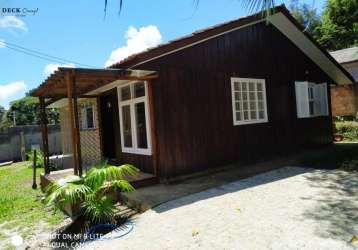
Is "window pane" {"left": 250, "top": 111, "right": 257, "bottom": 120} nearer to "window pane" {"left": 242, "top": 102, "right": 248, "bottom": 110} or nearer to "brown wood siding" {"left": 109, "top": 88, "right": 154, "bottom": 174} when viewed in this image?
"window pane" {"left": 242, "top": 102, "right": 248, "bottom": 110}

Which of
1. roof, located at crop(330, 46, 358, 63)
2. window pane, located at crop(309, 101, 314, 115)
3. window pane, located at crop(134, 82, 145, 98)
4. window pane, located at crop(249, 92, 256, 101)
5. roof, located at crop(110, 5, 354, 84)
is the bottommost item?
window pane, located at crop(309, 101, 314, 115)

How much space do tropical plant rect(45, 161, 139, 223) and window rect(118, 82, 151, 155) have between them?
2.07m

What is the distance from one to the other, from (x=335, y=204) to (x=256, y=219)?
1346 mm

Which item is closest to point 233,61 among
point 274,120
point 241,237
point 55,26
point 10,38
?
point 274,120

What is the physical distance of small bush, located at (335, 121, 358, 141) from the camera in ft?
44.3

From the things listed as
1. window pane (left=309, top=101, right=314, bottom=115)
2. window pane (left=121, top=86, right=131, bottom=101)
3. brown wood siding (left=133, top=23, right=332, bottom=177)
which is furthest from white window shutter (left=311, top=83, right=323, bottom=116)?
window pane (left=121, top=86, right=131, bottom=101)

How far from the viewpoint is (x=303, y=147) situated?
1031cm

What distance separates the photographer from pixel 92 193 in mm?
4828

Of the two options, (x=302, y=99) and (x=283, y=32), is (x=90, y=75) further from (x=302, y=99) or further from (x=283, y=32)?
(x=302, y=99)

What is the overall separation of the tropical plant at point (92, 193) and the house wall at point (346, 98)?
54.5 feet

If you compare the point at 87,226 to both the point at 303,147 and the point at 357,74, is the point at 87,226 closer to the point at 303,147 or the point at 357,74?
the point at 303,147

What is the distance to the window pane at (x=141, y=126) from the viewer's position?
7261 millimetres

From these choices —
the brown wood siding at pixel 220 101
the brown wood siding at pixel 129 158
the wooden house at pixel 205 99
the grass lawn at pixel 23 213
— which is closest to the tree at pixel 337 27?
the wooden house at pixel 205 99

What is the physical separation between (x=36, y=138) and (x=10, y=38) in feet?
20.5
